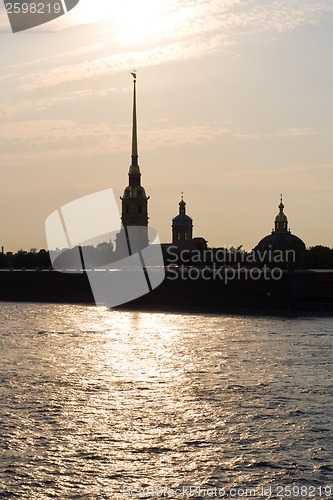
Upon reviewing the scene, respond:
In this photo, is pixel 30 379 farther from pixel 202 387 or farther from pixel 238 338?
pixel 238 338

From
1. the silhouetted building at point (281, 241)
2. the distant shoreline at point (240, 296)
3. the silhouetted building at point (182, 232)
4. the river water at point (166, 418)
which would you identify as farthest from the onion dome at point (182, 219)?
the river water at point (166, 418)

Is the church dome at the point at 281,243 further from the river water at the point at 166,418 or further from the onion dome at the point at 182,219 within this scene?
the river water at the point at 166,418

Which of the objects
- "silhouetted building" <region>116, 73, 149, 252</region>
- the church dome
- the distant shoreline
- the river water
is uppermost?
"silhouetted building" <region>116, 73, 149, 252</region>

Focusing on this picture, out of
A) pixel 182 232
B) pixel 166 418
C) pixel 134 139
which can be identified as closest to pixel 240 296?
pixel 166 418

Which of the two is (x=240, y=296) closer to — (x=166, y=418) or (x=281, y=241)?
(x=166, y=418)

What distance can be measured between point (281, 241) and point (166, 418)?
95.3 m

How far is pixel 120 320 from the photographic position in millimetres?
45781

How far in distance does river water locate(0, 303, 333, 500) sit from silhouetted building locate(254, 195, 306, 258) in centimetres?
7593

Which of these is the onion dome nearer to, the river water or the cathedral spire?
the cathedral spire

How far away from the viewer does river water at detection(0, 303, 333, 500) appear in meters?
14.9

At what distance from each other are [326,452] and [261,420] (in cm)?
250

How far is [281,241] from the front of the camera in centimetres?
11331

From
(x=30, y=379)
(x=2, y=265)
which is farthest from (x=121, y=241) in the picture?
(x=30, y=379)

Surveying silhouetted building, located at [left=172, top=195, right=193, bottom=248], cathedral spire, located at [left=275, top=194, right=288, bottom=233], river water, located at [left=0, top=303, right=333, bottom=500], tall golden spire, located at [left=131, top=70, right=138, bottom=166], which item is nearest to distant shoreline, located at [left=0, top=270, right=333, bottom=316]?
river water, located at [left=0, top=303, right=333, bottom=500]
